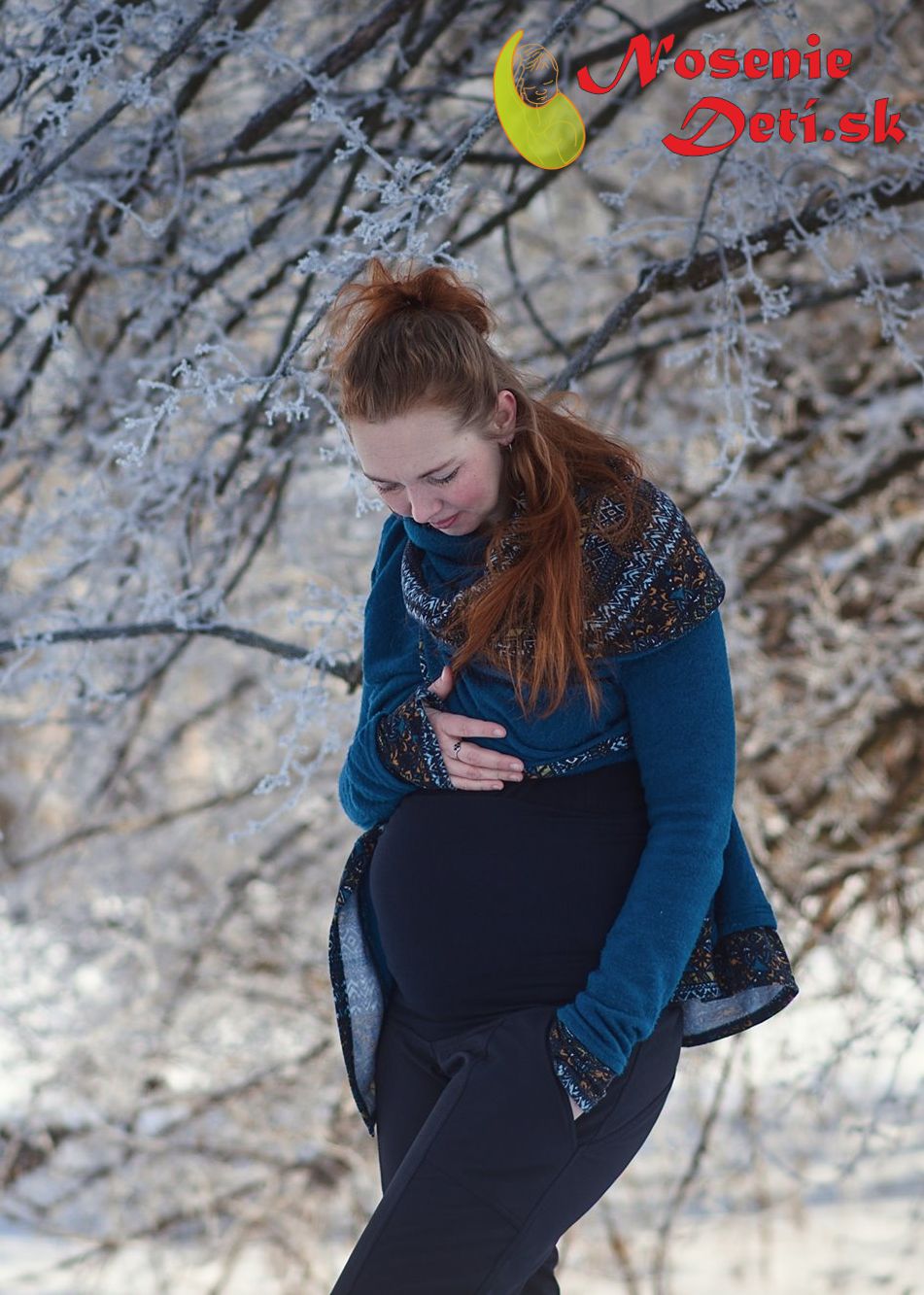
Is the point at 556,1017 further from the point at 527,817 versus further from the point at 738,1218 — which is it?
the point at 738,1218

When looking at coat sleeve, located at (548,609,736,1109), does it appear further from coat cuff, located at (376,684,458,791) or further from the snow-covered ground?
the snow-covered ground

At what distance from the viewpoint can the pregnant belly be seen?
4.75ft

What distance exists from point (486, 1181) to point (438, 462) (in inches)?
29.0

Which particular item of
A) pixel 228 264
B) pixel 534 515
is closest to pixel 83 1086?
pixel 228 264

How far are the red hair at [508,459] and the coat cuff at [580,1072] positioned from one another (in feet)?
1.10

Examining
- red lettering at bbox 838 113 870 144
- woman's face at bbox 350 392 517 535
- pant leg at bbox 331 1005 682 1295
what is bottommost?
pant leg at bbox 331 1005 682 1295

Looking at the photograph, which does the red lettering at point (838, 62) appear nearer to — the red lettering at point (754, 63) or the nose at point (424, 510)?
the red lettering at point (754, 63)

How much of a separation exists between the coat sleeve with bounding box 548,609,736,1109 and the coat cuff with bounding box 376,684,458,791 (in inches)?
8.8

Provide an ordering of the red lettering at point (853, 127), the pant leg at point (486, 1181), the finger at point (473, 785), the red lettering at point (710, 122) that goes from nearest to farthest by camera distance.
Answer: the pant leg at point (486, 1181) → the finger at point (473, 785) → the red lettering at point (710, 122) → the red lettering at point (853, 127)

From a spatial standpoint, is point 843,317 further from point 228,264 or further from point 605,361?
point 228,264

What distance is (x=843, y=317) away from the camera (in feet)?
13.3

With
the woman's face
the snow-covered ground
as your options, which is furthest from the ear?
the snow-covered ground

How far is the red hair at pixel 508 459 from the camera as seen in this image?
141 cm

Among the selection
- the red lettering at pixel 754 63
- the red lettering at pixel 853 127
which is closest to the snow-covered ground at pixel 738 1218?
the red lettering at pixel 853 127
